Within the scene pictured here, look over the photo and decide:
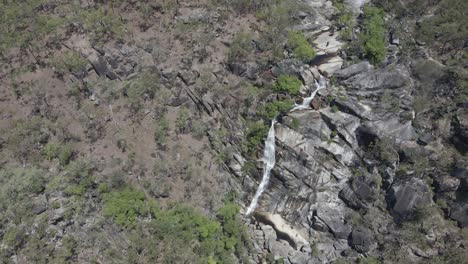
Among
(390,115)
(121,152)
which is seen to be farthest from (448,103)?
(121,152)

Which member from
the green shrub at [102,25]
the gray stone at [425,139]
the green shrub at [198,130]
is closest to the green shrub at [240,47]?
the green shrub at [198,130]

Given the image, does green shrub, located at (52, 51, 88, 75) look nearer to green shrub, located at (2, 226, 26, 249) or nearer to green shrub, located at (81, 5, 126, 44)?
green shrub, located at (81, 5, 126, 44)

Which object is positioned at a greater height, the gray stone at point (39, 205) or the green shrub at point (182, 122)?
the green shrub at point (182, 122)

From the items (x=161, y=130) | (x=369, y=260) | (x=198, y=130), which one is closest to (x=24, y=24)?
(x=161, y=130)

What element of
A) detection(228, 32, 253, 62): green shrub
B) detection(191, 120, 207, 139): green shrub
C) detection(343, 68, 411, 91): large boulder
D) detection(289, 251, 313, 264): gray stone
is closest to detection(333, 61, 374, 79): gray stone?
detection(343, 68, 411, 91): large boulder

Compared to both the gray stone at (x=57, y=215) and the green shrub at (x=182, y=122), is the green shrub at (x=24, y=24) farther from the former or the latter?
the gray stone at (x=57, y=215)
